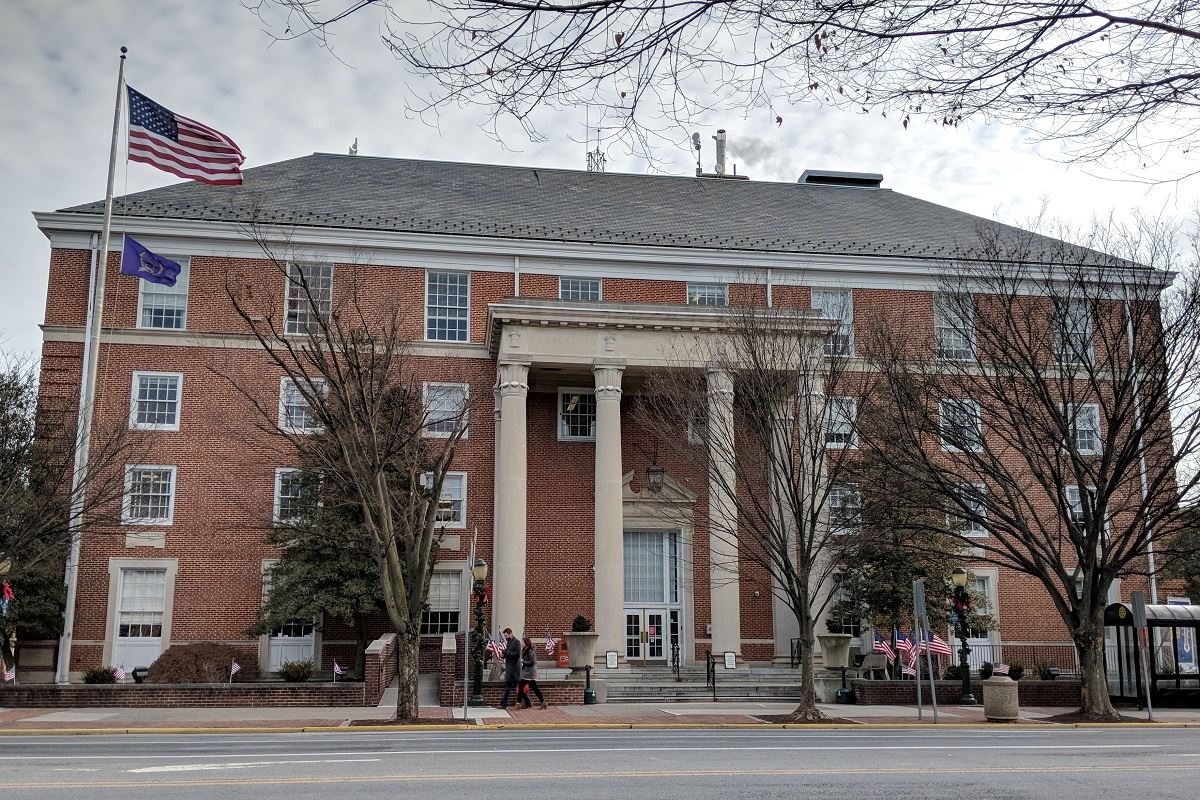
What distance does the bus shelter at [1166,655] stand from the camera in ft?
86.8

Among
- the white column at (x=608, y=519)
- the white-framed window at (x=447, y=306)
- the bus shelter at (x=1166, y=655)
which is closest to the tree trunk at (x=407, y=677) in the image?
the white column at (x=608, y=519)

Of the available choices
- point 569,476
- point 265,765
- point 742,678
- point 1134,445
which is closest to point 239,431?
point 569,476

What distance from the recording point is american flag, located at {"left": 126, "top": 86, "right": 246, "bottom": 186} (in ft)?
96.0

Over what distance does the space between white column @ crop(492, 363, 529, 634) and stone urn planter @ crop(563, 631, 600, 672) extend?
5.26ft

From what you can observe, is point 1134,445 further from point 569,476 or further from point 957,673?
point 569,476

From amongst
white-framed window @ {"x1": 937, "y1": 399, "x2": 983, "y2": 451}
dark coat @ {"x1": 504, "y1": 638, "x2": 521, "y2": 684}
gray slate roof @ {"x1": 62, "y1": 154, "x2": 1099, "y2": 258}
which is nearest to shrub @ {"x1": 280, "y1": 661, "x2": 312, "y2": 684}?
dark coat @ {"x1": 504, "y1": 638, "x2": 521, "y2": 684}

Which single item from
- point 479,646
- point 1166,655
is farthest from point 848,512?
point 479,646

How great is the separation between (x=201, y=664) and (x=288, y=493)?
583cm

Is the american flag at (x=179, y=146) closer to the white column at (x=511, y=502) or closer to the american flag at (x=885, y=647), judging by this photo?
the white column at (x=511, y=502)

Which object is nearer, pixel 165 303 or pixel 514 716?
pixel 514 716

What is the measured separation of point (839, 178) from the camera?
47281 mm

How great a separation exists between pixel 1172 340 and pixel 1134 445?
2.41 meters

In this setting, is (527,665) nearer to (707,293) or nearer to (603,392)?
(603,392)

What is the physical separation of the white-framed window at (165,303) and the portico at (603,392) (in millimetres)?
10025
